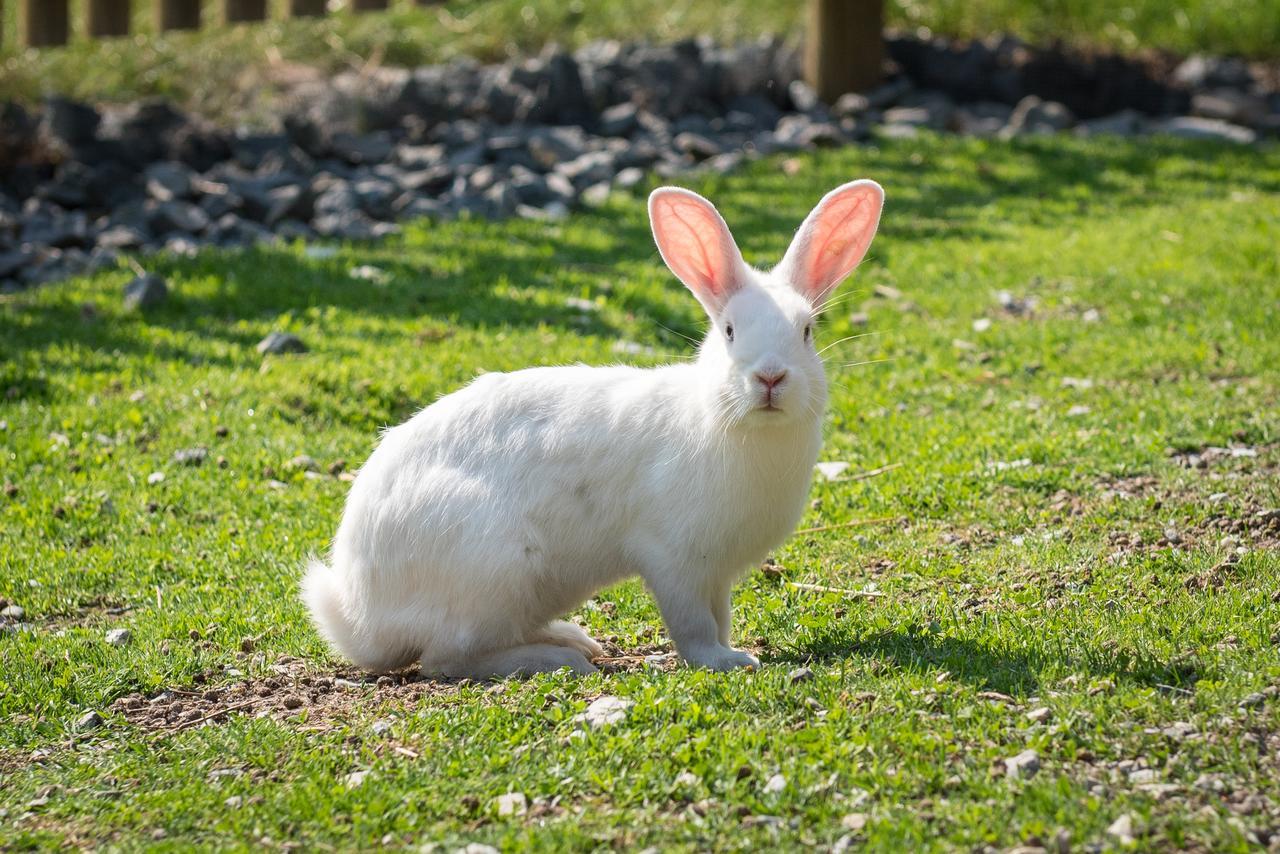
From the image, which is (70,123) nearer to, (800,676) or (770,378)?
(770,378)

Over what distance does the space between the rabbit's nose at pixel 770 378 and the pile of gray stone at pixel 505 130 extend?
6.69 m

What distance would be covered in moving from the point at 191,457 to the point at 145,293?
7.57 ft

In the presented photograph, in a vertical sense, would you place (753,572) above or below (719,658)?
below

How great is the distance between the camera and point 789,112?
44.8 feet

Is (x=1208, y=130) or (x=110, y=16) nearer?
(x=1208, y=130)

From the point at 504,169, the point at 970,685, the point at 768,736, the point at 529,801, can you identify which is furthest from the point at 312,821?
the point at 504,169

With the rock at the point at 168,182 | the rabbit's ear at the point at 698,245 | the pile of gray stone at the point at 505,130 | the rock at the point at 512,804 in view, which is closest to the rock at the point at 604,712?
the rock at the point at 512,804

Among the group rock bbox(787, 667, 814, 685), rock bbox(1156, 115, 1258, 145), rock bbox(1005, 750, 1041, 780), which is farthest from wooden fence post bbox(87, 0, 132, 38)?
rock bbox(1005, 750, 1041, 780)

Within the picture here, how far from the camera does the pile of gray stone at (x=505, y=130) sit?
10.6m

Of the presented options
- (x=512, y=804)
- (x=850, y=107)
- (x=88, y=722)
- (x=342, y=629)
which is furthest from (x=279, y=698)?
(x=850, y=107)

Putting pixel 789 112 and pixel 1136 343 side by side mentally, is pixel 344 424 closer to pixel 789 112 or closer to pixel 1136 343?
pixel 1136 343

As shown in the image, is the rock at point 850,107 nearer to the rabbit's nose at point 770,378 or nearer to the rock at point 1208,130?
the rock at point 1208,130

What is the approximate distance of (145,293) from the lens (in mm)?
8430

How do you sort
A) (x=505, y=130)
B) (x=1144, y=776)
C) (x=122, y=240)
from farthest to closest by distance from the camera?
(x=505, y=130), (x=122, y=240), (x=1144, y=776)
